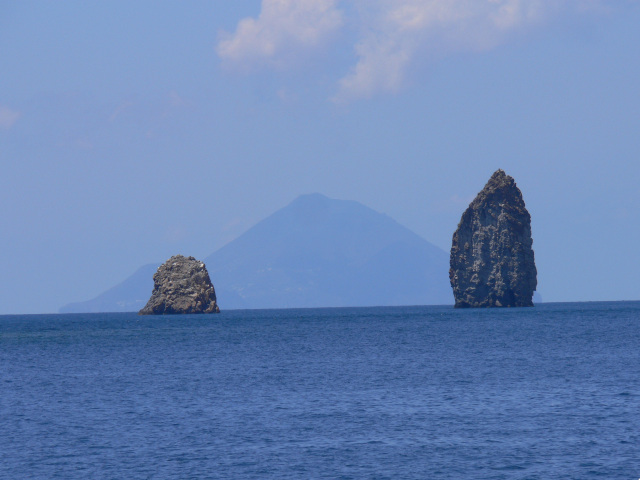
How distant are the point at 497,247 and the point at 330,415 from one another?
146 metres

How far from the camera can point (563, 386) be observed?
53.2 meters

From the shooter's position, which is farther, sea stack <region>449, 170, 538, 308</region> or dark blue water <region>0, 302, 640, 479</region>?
sea stack <region>449, 170, 538, 308</region>

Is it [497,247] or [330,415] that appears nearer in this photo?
[330,415]

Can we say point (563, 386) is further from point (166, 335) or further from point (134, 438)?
point (166, 335)

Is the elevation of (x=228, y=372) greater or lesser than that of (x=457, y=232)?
lesser

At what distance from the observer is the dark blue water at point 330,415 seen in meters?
32.4

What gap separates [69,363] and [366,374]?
3225 cm

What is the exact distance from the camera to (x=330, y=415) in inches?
1721

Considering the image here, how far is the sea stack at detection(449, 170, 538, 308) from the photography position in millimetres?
182125

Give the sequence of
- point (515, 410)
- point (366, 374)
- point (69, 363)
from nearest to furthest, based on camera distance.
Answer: point (515, 410) → point (366, 374) → point (69, 363)

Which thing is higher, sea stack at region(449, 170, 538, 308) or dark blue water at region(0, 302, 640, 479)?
sea stack at region(449, 170, 538, 308)

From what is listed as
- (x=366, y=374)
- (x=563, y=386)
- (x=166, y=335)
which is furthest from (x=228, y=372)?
(x=166, y=335)

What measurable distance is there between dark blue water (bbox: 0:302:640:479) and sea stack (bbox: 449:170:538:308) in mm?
100688

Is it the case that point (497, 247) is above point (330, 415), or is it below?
above
